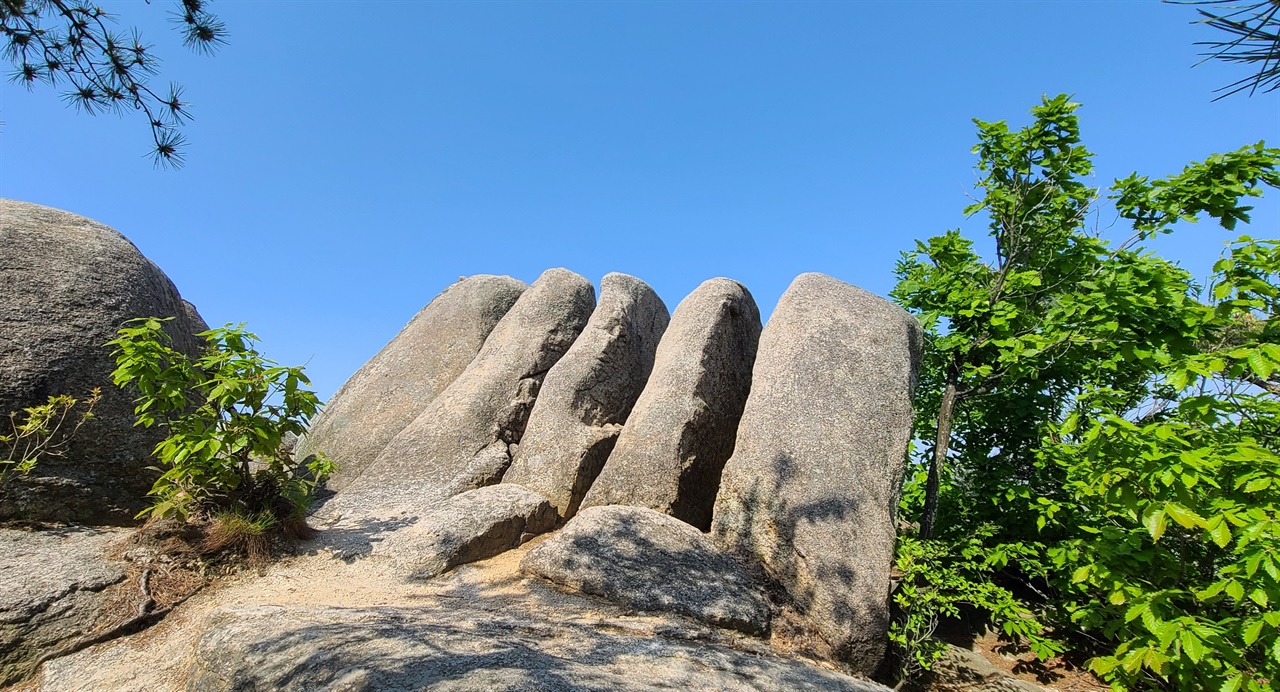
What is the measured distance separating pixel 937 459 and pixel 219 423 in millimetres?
7955

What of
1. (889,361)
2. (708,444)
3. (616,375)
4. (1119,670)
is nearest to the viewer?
(1119,670)

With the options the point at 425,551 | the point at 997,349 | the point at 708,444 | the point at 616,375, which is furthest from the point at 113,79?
the point at 997,349

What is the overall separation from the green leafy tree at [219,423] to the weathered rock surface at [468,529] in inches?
52.3

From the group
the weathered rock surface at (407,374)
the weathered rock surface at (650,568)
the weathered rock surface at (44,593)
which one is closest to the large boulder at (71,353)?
the weathered rock surface at (44,593)

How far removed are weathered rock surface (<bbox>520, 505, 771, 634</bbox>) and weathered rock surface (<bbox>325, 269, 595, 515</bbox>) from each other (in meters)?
2.64

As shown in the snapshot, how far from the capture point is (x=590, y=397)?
9680mm

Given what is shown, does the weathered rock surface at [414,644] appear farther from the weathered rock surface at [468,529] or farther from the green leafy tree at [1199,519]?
the green leafy tree at [1199,519]

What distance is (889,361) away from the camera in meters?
8.06

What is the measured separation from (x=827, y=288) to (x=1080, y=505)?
376cm

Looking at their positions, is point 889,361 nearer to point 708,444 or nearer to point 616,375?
point 708,444

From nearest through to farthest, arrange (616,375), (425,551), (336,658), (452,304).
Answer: (336,658) → (425,551) → (616,375) → (452,304)

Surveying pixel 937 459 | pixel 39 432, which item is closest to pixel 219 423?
pixel 39 432

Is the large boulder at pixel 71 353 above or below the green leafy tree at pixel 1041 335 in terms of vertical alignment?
below

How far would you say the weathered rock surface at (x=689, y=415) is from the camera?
8.05 m
